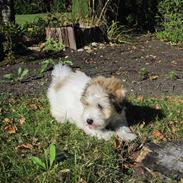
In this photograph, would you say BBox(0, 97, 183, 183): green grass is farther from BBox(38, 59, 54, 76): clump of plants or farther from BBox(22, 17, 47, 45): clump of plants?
BBox(22, 17, 47, 45): clump of plants

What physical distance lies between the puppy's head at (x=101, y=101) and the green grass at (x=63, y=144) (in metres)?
0.28

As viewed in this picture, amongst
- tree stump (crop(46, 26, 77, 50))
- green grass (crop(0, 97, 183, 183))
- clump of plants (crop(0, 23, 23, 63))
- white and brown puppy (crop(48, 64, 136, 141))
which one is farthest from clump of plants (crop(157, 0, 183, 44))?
white and brown puppy (crop(48, 64, 136, 141))

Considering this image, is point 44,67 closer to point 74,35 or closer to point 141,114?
point 141,114

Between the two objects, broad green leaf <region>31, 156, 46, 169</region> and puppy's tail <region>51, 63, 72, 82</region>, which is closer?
broad green leaf <region>31, 156, 46, 169</region>

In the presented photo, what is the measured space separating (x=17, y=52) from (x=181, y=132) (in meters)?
5.82

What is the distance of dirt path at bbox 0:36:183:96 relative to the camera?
28.8ft

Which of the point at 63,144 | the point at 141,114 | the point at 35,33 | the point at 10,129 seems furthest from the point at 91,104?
the point at 35,33

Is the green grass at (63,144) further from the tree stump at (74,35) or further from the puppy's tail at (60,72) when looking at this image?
the tree stump at (74,35)

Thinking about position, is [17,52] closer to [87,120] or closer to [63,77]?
[63,77]

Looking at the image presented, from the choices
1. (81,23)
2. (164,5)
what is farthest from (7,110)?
(164,5)

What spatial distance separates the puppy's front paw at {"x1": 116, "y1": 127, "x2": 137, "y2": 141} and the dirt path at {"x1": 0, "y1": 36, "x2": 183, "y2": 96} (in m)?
2.06

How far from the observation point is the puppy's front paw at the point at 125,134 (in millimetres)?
6348

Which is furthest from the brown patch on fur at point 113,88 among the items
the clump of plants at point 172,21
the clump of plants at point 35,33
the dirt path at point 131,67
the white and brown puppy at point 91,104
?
the clump of plants at point 172,21

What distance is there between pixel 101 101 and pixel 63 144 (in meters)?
0.71
